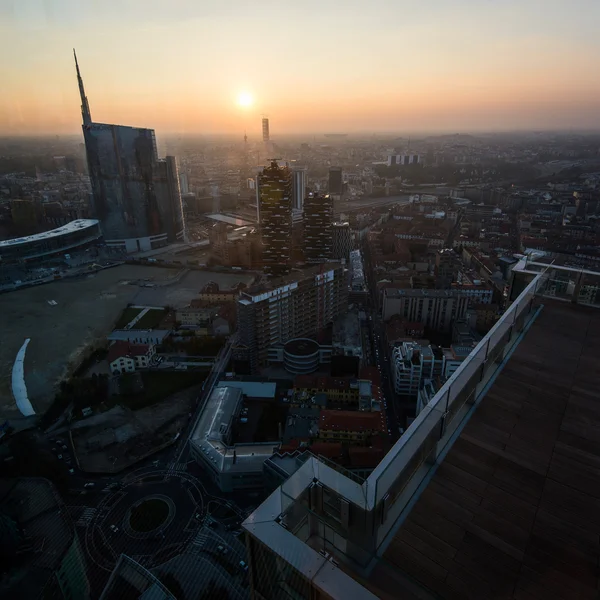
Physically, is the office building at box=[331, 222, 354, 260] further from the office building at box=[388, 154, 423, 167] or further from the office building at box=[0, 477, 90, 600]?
the office building at box=[388, 154, 423, 167]

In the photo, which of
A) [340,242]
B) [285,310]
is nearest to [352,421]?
[285,310]

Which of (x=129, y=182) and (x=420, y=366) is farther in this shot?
(x=129, y=182)

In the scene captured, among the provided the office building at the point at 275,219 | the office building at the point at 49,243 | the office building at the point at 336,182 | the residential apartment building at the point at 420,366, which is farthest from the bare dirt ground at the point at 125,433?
the office building at the point at 336,182

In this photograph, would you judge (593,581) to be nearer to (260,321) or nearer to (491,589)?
(491,589)

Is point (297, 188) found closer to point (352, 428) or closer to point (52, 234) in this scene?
point (52, 234)

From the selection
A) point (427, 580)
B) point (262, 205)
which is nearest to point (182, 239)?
point (262, 205)

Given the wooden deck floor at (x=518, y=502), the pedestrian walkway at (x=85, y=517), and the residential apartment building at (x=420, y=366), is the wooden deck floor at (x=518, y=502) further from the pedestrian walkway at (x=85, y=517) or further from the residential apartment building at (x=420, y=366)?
the residential apartment building at (x=420, y=366)
